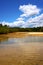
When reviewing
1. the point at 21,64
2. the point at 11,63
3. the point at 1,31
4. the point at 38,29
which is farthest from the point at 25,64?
the point at 38,29

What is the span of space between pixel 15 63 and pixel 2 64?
86cm

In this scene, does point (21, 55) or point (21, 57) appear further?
point (21, 55)

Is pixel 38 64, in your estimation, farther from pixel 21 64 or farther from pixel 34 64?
pixel 21 64

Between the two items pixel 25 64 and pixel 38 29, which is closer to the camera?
pixel 25 64

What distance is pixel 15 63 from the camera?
1055cm

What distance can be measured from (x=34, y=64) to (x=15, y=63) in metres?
1.29

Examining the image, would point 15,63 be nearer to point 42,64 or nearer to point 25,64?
point 25,64

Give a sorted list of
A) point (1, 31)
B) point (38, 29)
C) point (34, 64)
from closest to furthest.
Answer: point (34, 64)
point (1, 31)
point (38, 29)

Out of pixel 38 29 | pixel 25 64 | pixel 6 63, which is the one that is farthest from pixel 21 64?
pixel 38 29

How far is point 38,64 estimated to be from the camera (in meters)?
10.2

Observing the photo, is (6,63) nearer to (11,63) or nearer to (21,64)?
(11,63)

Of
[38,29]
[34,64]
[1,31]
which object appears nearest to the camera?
[34,64]

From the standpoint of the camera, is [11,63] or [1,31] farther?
[1,31]

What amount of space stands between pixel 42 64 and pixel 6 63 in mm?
2363
